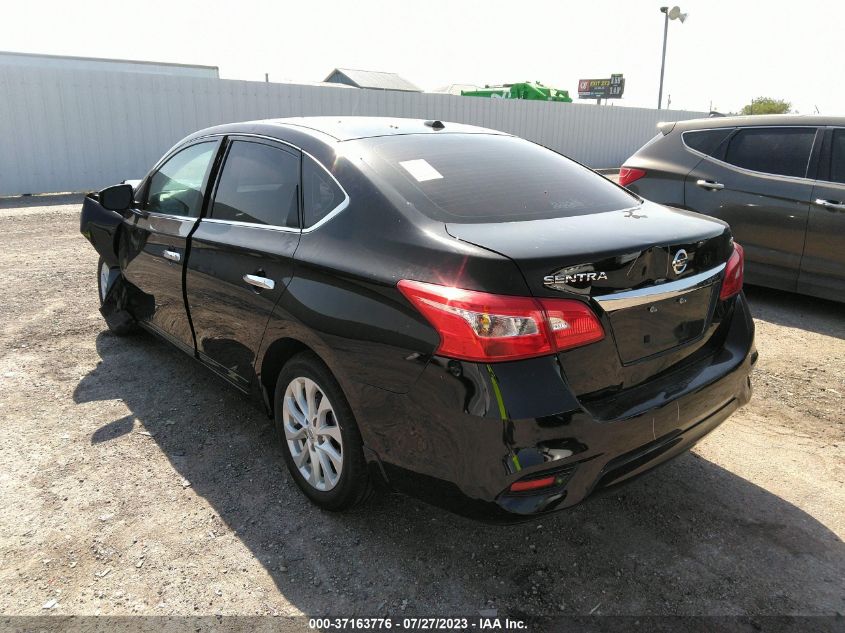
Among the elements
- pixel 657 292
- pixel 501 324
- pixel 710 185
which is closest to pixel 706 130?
pixel 710 185

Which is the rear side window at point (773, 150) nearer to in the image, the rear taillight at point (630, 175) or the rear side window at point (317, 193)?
the rear taillight at point (630, 175)

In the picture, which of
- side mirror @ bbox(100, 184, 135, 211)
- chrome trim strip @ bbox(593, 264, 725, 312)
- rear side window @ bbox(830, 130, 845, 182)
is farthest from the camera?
rear side window @ bbox(830, 130, 845, 182)

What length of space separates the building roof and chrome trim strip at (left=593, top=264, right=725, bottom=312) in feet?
121

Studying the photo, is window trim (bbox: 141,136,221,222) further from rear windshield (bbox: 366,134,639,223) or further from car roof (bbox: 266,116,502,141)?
rear windshield (bbox: 366,134,639,223)

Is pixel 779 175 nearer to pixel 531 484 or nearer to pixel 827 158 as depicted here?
pixel 827 158

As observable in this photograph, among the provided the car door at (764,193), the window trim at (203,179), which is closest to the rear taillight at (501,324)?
the window trim at (203,179)

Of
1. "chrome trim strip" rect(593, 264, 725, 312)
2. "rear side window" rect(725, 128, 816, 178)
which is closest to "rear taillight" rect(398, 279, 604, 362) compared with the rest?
"chrome trim strip" rect(593, 264, 725, 312)

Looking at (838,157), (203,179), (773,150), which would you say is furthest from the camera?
(773,150)

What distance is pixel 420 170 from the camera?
263cm

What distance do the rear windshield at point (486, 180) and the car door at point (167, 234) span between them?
4.20 feet

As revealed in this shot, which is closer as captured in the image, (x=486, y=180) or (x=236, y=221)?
(x=486, y=180)

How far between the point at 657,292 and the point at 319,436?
1454mm

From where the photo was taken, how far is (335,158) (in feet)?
8.77

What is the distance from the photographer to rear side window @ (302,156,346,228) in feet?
8.48
